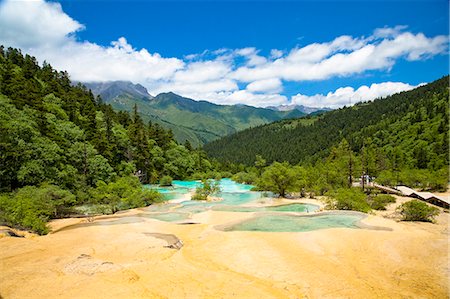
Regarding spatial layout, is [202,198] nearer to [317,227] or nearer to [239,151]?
[317,227]

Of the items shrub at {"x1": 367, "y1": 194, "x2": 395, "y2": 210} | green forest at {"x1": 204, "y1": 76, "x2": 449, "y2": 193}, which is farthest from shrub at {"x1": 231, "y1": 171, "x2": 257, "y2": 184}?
shrub at {"x1": 367, "y1": 194, "x2": 395, "y2": 210}

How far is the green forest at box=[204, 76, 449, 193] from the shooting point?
61.0 m

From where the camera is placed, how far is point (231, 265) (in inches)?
615

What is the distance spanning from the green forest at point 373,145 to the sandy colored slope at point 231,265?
113 feet

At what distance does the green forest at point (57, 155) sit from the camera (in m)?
29.8

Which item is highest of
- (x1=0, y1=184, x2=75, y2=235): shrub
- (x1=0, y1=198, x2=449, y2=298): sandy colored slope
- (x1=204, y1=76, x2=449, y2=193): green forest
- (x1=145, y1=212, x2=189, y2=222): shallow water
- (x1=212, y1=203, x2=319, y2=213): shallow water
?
(x1=204, y1=76, x2=449, y2=193): green forest

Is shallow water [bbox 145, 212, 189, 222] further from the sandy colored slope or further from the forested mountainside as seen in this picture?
the forested mountainside

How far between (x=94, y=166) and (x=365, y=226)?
1613 inches

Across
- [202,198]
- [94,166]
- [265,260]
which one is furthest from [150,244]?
[94,166]

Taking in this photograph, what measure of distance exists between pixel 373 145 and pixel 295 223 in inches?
3857

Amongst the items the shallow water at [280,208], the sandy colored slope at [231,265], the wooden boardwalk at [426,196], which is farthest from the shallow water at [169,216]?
the wooden boardwalk at [426,196]

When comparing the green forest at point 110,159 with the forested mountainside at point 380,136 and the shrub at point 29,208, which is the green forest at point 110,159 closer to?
the shrub at point 29,208

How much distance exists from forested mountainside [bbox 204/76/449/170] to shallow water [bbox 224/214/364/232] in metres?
49.0

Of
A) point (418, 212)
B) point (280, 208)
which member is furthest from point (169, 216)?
point (418, 212)
